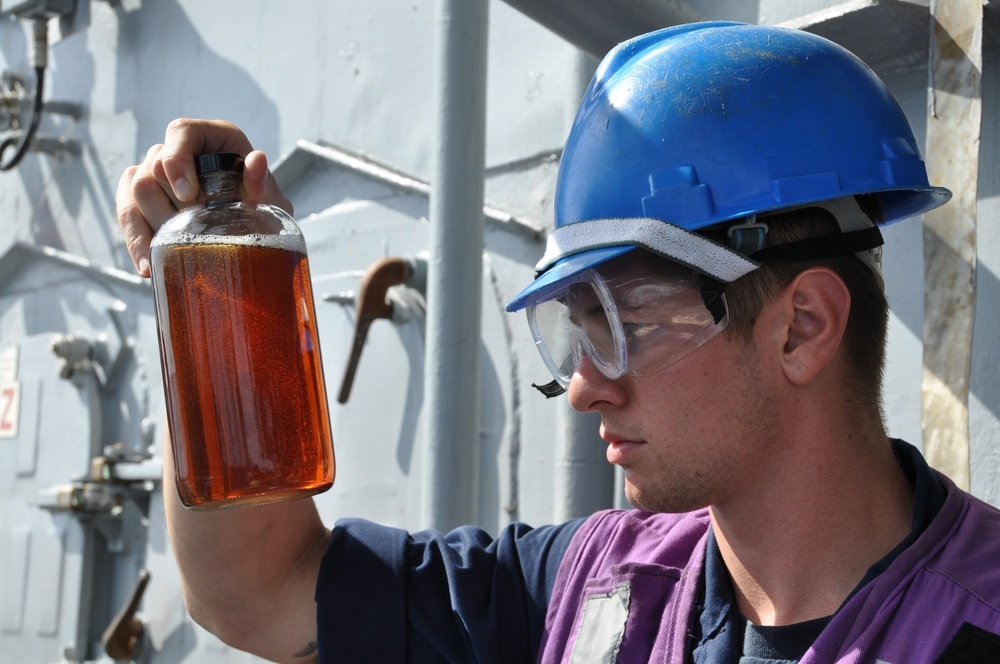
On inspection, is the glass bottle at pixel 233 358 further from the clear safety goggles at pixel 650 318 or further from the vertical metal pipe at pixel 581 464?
the vertical metal pipe at pixel 581 464

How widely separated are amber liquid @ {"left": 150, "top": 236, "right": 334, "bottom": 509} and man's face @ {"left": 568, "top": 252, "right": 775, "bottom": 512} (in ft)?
1.27

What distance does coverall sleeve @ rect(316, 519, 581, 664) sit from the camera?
160 centimetres

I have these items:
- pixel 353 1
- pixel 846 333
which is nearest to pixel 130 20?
pixel 353 1

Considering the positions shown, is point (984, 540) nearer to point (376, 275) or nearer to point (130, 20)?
point (376, 275)

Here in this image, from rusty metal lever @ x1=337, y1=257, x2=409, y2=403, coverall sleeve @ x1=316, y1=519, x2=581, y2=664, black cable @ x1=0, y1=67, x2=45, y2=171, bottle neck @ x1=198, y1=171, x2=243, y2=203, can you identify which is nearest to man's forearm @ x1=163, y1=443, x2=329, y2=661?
coverall sleeve @ x1=316, y1=519, x2=581, y2=664

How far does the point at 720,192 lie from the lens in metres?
1.34

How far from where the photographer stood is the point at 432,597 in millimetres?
1643

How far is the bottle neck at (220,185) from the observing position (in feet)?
4.48

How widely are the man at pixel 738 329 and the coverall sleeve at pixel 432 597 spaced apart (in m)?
A: 0.12

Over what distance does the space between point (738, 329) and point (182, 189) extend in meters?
0.70

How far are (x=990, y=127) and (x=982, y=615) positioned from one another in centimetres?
104

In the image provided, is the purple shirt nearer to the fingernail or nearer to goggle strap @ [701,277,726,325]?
goggle strap @ [701,277,726,325]

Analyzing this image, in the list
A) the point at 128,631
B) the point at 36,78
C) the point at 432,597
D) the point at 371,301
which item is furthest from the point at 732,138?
the point at 36,78

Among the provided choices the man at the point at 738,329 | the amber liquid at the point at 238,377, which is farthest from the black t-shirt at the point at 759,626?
the amber liquid at the point at 238,377
